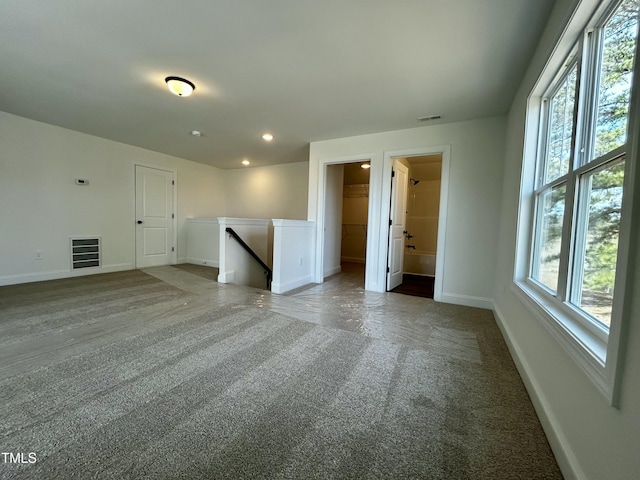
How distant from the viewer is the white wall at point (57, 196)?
11.8 ft

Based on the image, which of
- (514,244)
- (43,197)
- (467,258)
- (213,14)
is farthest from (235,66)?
(43,197)

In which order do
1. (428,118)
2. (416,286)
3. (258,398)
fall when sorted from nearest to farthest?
(258,398) < (428,118) < (416,286)

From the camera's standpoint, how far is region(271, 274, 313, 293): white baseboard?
12.1 ft

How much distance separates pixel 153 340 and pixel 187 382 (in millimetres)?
761

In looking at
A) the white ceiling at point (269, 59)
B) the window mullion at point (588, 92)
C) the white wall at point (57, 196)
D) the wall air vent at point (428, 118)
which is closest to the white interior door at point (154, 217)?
the white wall at point (57, 196)

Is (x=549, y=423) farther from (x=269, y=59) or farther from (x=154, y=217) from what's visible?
(x=154, y=217)

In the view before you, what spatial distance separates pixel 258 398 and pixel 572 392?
1459 mm

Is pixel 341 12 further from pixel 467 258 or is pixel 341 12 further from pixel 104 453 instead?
pixel 467 258

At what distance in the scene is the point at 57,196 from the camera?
4012 millimetres

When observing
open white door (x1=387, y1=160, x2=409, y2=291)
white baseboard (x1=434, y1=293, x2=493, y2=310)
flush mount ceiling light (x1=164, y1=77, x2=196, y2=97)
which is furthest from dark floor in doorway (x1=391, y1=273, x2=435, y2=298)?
flush mount ceiling light (x1=164, y1=77, x2=196, y2=97)

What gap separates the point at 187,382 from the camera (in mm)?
1549

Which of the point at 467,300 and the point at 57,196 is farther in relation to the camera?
the point at 57,196

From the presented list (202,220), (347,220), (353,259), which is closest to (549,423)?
(202,220)

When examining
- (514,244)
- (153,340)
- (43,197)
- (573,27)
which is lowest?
(153,340)
